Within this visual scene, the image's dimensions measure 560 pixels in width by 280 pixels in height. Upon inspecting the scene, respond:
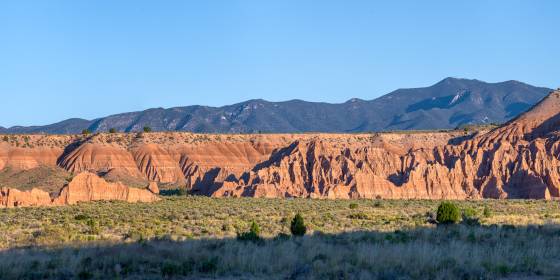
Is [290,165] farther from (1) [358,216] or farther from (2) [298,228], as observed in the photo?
(2) [298,228]

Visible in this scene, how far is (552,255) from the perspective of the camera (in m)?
21.5

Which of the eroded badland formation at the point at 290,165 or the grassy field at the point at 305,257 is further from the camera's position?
the eroded badland formation at the point at 290,165

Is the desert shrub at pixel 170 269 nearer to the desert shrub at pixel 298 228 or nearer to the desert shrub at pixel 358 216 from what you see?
the desert shrub at pixel 298 228

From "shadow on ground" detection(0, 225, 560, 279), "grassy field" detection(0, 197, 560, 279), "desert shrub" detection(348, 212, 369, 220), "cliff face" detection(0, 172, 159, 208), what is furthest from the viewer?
"cliff face" detection(0, 172, 159, 208)

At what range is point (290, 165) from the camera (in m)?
89.6

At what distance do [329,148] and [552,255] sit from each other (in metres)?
74.6

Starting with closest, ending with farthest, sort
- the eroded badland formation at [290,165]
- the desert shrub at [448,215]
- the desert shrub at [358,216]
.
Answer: the desert shrub at [448,215], the desert shrub at [358,216], the eroded badland formation at [290,165]

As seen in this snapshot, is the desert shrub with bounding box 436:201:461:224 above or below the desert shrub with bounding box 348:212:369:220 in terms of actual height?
above

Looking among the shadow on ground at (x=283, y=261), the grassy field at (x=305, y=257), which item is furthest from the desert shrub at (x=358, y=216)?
the shadow on ground at (x=283, y=261)

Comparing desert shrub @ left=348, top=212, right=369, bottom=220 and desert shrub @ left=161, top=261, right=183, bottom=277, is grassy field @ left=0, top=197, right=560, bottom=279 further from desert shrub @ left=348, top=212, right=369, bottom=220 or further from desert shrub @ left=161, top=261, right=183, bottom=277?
desert shrub @ left=348, top=212, right=369, bottom=220

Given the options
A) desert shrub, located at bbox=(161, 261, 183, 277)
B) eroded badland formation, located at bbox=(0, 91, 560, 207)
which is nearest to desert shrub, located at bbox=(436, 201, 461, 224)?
desert shrub, located at bbox=(161, 261, 183, 277)

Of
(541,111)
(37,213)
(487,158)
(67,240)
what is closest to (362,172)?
(487,158)

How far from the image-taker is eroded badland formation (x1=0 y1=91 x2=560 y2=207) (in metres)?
79.0

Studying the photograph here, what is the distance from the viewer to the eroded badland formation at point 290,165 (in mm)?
79000
